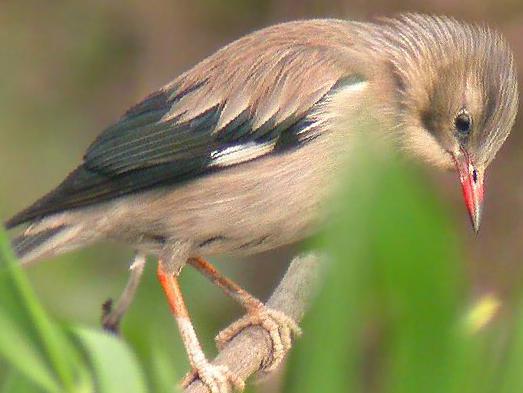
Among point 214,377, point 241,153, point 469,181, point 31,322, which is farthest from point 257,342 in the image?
point 31,322

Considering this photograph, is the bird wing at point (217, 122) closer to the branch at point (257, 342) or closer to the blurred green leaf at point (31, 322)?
the branch at point (257, 342)

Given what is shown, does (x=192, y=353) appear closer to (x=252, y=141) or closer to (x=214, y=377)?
(x=214, y=377)

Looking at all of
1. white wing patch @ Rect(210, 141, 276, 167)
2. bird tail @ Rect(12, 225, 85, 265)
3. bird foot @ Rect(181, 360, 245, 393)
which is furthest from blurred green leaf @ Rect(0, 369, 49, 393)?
bird tail @ Rect(12, 225, 85, 265)

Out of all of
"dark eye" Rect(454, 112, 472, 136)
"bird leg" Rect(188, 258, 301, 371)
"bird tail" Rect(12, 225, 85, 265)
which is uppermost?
"bird tail" Rect(12, 225, 85, 265)

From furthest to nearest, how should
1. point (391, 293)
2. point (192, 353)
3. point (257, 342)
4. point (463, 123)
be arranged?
point (463, 123) → point (257, 342) → point (192, 353) → point (391, 293)

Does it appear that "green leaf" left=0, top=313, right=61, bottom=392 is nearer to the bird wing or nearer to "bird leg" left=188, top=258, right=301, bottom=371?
"bird leg" left=188, top=258, right=301, bottom=371

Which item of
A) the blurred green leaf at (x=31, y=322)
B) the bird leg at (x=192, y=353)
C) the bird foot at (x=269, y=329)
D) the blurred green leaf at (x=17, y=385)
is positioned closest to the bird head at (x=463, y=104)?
the bird foot at (x=269, y=329)
